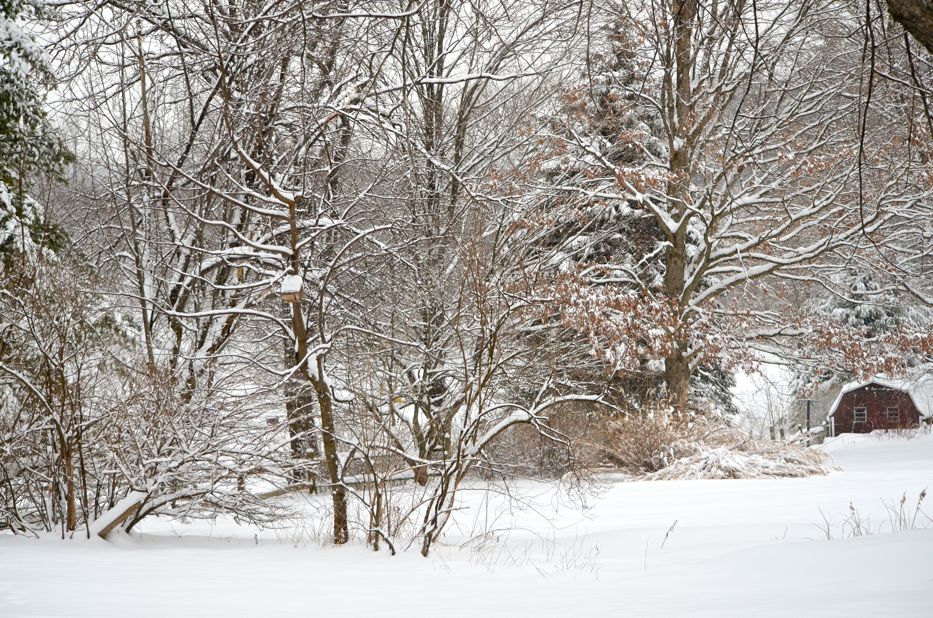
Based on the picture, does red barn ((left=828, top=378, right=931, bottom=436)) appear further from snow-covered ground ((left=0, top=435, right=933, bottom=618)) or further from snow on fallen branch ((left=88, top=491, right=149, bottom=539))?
snow on fallen branch ((left=88, top=491, right=149, bottom=539))

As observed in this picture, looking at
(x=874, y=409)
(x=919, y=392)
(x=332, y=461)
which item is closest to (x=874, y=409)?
(x=874, y=409)

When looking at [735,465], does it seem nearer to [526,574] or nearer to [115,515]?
[526,574]

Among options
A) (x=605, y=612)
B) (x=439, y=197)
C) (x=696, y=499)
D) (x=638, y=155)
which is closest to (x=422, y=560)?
(x=605, y=612)

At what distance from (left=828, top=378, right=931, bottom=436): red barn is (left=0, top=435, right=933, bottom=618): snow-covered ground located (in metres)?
17.7

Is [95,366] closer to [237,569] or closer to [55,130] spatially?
[237,569]

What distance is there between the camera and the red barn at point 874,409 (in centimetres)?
2362

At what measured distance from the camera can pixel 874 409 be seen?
24344 millimetres

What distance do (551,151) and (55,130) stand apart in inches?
297

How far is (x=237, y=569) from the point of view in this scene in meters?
5.04

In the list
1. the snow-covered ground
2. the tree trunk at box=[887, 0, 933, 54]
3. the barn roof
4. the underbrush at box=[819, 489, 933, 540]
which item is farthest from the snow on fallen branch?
the barn roof

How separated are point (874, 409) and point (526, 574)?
75.0 ft

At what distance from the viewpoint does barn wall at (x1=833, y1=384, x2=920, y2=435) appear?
77.8ft

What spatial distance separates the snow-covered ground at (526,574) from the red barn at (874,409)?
698 inches

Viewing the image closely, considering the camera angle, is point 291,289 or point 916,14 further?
Result: point 291,289
